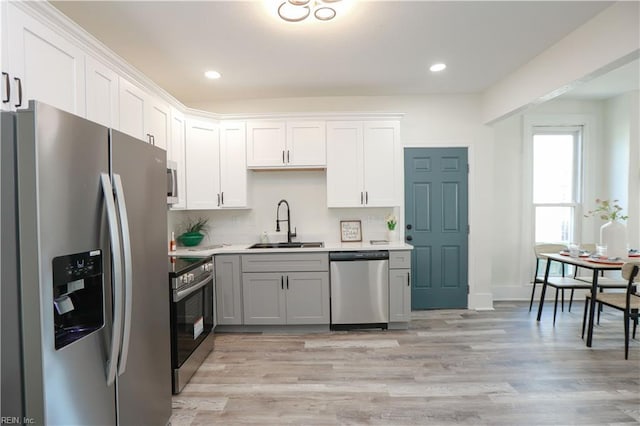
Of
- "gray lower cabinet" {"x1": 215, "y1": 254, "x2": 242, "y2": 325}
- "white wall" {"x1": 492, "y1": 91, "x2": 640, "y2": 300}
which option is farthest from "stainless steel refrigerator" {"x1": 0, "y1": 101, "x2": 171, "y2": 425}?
"white wall" {"x1": 492, "y1": 91, "x2": 640, "y2": 300}

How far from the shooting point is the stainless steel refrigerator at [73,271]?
102 centimetres

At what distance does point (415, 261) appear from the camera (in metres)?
4.07

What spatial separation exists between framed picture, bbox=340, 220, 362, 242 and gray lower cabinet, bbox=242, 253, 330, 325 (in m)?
0.69

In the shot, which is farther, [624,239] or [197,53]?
[624,239]

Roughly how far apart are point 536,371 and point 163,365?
2864 millimetres

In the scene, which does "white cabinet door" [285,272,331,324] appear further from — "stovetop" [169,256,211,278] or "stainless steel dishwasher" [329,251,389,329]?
"stovetop" [169,256,211,278]

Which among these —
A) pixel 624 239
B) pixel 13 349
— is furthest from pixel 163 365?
pixel 624 239

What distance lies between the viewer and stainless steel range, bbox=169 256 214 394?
2.31m

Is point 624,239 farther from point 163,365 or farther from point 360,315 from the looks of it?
point 163,365

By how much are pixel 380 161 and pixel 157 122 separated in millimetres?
A: 2429

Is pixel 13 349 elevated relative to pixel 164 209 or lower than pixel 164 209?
lower

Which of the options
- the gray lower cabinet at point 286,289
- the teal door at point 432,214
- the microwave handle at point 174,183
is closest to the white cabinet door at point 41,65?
the microwave handle at point 174,183

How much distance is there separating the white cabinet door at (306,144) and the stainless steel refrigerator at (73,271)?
2182 millimetres

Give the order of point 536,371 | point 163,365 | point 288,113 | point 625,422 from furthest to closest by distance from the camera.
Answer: point 288,113
point 536,371
point 625,422
point 163,365
